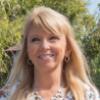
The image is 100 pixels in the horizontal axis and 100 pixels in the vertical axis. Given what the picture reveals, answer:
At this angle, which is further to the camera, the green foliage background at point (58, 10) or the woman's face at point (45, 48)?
the green foliage background at point (58, 10)

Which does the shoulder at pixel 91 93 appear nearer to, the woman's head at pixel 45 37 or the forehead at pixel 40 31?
the woman's head at pixel 45 37

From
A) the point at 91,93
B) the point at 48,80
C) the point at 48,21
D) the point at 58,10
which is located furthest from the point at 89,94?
the point at 58,10

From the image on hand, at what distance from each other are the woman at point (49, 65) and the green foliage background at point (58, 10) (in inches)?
151

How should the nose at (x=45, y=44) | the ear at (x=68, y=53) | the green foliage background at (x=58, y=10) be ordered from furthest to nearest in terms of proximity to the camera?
1. the green foliage background at (x=58, y=10)
2. the ear at (x=68, y=53)
3. the nose at (x=45, y=44)

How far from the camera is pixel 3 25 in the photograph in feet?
30.9

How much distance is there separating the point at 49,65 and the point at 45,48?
0.10 metres

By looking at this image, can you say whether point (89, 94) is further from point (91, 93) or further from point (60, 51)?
point (60, 51)

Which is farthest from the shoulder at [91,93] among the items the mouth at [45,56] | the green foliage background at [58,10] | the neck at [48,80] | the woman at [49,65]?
the green foliage background at [58,10]

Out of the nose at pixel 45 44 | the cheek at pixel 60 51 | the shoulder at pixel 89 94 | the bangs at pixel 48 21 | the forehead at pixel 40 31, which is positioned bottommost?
the shoulder at pixel 89 94

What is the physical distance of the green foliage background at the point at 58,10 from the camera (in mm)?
9516

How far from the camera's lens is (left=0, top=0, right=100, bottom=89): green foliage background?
31.2 ft

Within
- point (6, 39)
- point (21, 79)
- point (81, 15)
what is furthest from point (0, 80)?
point (81, 15)

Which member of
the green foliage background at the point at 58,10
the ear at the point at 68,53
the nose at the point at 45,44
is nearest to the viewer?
the nose at the point at 45,44

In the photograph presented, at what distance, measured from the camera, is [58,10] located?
1098cm
